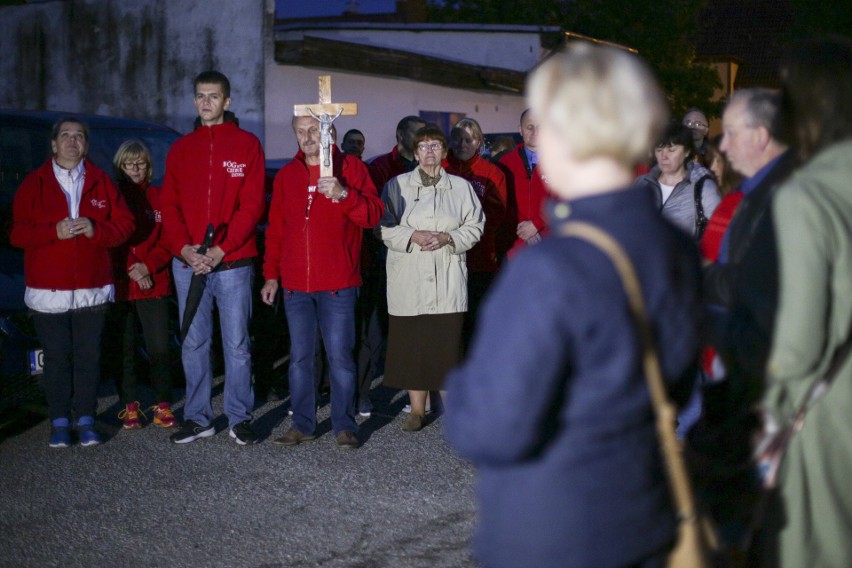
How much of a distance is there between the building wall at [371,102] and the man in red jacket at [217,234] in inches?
360

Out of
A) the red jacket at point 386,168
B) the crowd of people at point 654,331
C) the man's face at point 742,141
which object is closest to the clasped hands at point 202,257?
the red jacket at point 386,168

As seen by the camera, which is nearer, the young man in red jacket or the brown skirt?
the young man in red jacket

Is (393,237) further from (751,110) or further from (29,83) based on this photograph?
(29,83)

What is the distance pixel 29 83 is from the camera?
18562 mm

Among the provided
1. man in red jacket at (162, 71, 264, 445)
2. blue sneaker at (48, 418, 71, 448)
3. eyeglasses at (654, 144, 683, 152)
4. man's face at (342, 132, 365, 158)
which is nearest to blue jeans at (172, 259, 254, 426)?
man in red jacket at (162, 71, 264, 445)

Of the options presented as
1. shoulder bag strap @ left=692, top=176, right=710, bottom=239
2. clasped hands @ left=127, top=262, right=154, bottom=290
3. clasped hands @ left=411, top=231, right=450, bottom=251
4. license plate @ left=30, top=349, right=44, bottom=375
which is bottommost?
license plate @ left=30, top=349, right=44, bottom=375

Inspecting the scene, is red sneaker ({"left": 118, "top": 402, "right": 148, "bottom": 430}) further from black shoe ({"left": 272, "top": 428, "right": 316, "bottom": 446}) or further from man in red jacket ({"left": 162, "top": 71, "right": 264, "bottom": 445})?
black shoe ({"left": 272, "top": 428, "right": 316, "bottom": 446})

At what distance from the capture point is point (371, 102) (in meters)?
17.9

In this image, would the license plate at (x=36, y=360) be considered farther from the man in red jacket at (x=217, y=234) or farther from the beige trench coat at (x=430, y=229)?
the beige trench coat at (x=430, y=229)

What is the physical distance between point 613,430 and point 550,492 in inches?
7.5

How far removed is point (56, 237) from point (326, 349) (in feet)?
6.02

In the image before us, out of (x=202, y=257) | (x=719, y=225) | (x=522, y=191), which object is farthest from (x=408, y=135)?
(x=719, y=225)

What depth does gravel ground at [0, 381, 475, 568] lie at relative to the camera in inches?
187

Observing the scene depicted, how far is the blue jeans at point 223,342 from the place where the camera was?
6566mm
